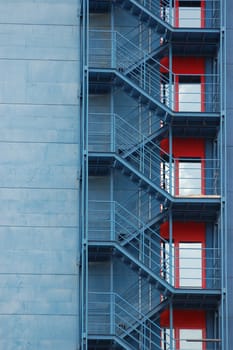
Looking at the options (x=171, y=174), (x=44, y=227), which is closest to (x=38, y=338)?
(x=44, y=227)

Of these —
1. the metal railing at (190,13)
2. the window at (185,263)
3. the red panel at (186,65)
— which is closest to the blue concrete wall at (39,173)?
the metal railing at (190,13)

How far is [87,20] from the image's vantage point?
53438 millimetres

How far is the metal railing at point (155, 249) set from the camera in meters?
52.2

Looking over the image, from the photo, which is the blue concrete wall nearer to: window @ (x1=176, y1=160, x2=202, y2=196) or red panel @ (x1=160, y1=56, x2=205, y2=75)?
red panel @ (x1=160, y1=56, x2=205, y2=75)

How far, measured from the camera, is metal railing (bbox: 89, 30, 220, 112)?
5378 cm

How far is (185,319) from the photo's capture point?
52.2 metres

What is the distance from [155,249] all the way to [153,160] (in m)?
3.49

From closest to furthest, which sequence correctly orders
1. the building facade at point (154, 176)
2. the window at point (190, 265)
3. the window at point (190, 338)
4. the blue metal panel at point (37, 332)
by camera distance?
the blue metal panel at point (37, 332) < the building facade at point (154, 176) < the window at point (190, 338) < the window at point (190, 265)

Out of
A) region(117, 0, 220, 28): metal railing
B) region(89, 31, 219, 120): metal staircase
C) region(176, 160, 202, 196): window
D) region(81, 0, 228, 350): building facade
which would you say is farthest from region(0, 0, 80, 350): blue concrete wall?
region(176, 160, 202, 196): window

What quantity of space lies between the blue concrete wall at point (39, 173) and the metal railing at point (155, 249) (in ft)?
3.59

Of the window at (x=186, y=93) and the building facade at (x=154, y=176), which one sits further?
the window at (x=186, y=93)

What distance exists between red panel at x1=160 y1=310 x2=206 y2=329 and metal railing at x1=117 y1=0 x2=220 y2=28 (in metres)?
11.4

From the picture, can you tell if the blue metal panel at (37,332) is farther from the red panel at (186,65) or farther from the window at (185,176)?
the red panel at (186,65)

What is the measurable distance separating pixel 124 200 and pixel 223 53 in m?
6.93
